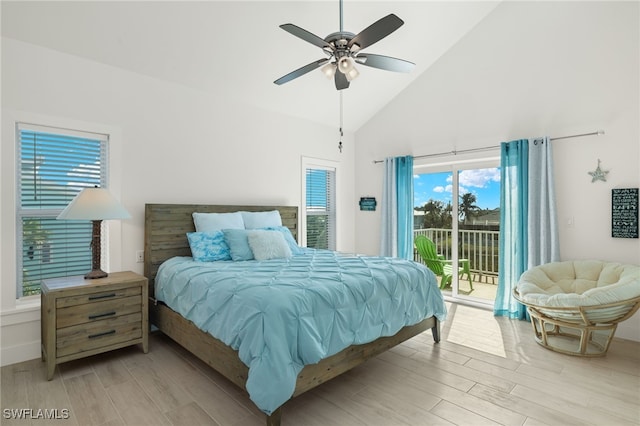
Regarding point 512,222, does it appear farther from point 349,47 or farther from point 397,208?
point 349,47

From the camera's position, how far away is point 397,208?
5141mm

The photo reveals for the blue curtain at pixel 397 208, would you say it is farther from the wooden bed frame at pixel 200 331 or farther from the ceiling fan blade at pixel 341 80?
the ceiling fan blade at pixel 341 80

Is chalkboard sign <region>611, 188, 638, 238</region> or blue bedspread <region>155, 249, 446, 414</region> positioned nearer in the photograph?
blue bedspread <region>155, 249, 446, 414</region>

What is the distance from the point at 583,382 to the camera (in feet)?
8.13

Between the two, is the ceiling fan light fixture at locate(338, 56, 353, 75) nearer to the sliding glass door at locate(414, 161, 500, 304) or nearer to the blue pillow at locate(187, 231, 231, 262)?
the blue pillow at locate(187, 231, 231, 262)

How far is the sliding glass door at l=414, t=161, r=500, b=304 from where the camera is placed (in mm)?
4531

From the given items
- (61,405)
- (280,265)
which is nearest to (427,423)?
(280,265)

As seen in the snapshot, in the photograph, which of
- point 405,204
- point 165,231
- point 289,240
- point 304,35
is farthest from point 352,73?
point 405,204

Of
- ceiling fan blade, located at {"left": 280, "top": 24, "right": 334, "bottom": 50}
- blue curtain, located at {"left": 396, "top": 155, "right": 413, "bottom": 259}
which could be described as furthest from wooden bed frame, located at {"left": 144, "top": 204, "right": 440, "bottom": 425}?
ceiling fan blade, located at {"left": 280, "top": 24, "right": 334, "bottom": 50}

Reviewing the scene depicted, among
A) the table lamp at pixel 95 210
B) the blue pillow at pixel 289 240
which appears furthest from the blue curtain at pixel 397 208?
the table lamp at pixel 95 210

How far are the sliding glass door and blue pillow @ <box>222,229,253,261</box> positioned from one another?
278 centimetres

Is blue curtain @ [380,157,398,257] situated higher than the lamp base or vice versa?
blue curtain @ [380,157,398,257]

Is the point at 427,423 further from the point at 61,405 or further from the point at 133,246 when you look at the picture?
the point at 133,246

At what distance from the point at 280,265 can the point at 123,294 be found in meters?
1.34
